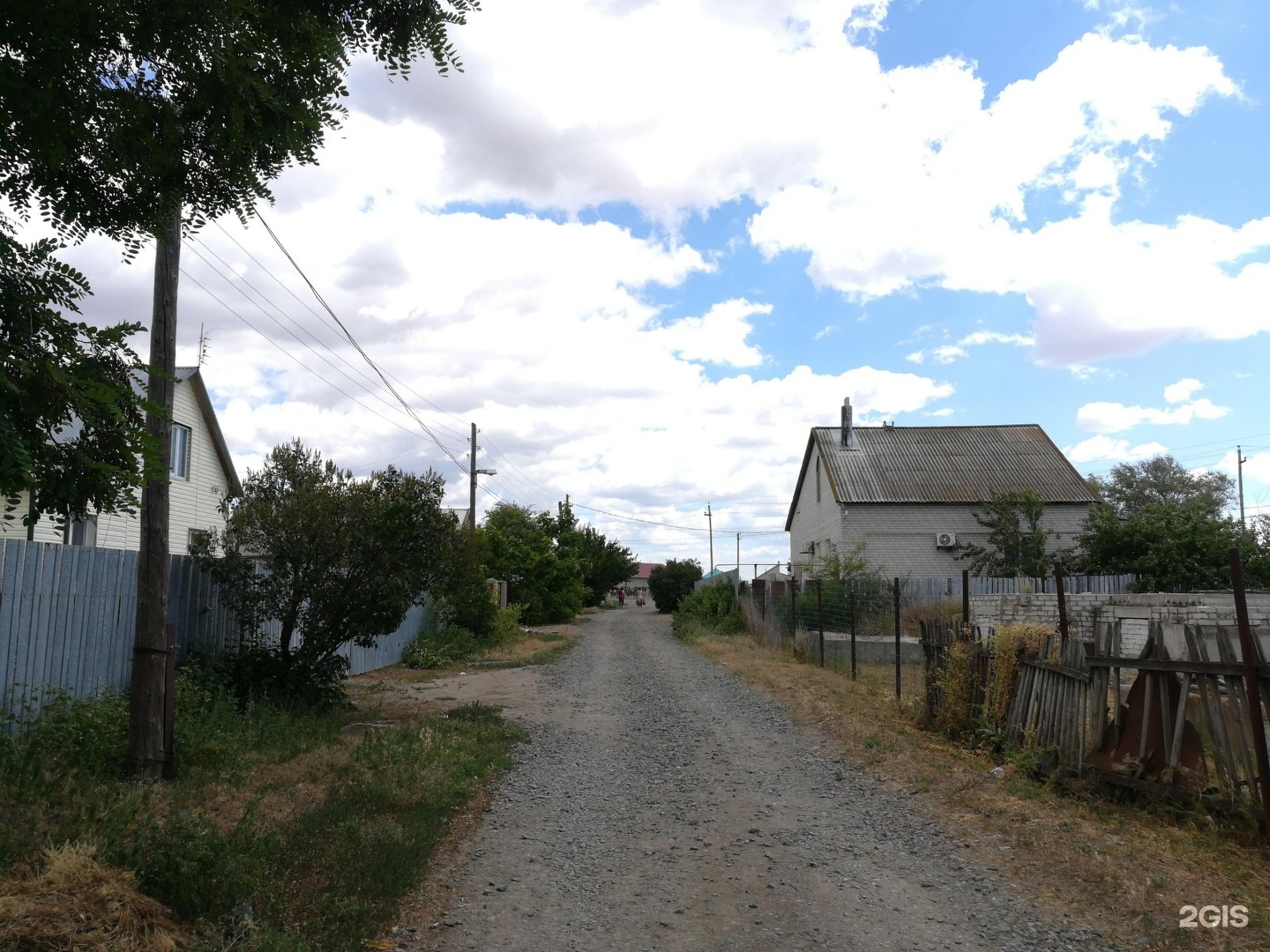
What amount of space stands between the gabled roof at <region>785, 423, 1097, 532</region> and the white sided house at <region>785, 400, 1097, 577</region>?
0.03 meters

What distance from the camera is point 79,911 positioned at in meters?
3.99

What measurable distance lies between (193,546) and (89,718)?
335cm

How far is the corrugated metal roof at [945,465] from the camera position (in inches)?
1296

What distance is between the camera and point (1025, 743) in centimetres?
852

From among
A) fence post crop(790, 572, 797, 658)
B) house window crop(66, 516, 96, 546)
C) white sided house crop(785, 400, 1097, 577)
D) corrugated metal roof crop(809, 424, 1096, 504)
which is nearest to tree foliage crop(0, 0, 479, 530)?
house window crop(66, 516, 96, 546)

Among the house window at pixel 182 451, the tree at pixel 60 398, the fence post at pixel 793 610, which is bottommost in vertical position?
the fence post at pixel 793 610

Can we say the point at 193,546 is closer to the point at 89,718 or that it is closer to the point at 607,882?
the point at 89,718

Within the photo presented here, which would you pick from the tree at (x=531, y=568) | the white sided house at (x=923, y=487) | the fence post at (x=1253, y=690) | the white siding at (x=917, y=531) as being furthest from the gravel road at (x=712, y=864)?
the tree at (x=531, y=568)

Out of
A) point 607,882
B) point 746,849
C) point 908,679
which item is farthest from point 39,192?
point 908,679

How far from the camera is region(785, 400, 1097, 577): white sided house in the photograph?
32.4 m

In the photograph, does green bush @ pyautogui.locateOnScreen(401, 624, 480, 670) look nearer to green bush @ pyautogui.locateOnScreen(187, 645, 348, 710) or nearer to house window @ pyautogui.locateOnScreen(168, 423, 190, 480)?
house window @ pyautogui.locateOnScreen(168, 423, 190, 480)

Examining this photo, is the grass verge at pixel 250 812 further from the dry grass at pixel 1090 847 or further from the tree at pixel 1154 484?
the tree at pixel 1154 484

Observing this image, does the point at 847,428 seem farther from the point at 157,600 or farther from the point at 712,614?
the point at 157,600

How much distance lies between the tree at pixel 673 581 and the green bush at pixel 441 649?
2866 centimetres
